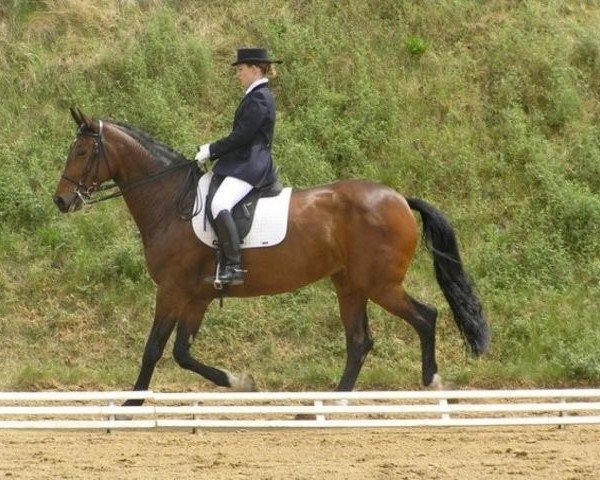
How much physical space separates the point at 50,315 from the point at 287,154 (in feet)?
11.4

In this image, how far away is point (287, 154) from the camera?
49.3 feet

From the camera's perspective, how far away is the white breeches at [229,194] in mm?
10711

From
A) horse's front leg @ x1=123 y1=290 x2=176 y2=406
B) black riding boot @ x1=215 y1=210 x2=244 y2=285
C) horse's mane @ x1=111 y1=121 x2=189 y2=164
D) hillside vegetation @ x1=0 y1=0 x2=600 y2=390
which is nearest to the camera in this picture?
black riding boot @ x1=215 y1=210 x2=244 y2=285

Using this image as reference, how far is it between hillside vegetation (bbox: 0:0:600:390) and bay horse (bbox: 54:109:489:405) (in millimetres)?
1796

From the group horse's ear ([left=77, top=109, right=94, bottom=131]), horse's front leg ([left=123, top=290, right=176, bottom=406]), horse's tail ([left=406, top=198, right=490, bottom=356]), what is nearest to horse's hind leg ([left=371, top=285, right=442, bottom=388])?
horse's tail ([left=406, top=198, right=490, bottom=356])

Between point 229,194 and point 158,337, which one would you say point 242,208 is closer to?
point 229,194

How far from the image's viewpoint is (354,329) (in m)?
11.2

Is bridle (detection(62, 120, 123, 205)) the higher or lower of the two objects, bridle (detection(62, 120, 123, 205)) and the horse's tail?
the higher

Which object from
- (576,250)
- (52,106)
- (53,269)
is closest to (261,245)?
(53,269)

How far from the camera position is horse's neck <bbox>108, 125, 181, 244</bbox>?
1105 centimetres

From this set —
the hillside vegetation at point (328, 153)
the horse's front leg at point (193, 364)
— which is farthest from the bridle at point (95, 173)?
the hillside vegetation at point (328, 153)

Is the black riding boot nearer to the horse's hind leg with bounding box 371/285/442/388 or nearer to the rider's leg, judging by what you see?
the rider's leg

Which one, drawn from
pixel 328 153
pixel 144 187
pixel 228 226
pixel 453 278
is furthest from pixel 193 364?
pixel 328 153

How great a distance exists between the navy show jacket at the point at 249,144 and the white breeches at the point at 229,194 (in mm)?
50
